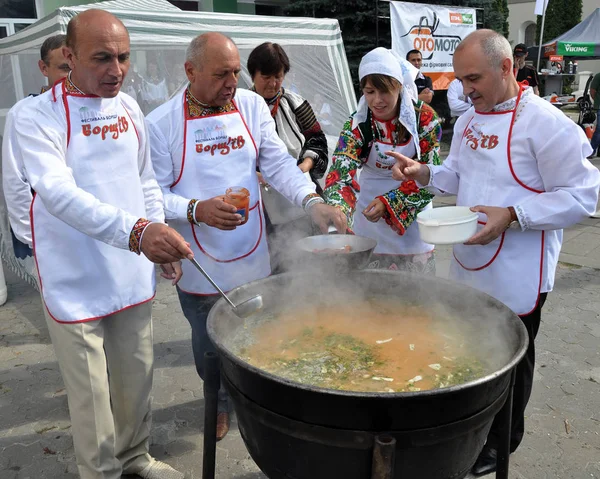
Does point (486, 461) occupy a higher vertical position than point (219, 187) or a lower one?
lower

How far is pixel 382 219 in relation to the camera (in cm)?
320

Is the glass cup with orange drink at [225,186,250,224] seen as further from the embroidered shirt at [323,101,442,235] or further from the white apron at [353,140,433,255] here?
the white apron at [353,140,433,255]

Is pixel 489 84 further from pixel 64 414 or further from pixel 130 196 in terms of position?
pixel 64 414

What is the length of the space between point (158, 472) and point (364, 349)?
130cm

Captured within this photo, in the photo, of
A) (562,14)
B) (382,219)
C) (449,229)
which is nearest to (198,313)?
(382,219)

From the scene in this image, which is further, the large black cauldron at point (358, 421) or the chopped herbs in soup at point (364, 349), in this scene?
the chopped herbs in soup at point (364, 349)

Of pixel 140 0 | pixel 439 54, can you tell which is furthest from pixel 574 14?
pixel 140 0

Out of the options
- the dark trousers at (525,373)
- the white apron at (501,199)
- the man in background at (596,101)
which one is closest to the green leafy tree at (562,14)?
the man in background at (596,101)

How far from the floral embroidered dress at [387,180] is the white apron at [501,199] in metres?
0.52

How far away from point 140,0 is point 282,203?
15.7 ft

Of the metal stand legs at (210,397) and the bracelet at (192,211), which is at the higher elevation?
the bracelet at (192,211)

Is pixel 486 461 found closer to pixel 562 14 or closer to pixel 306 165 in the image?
pixel 306 165

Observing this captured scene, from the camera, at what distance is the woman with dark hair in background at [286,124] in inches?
137

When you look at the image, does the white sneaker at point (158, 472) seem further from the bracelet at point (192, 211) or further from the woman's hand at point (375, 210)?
the woman's hand at point (375, 210)
